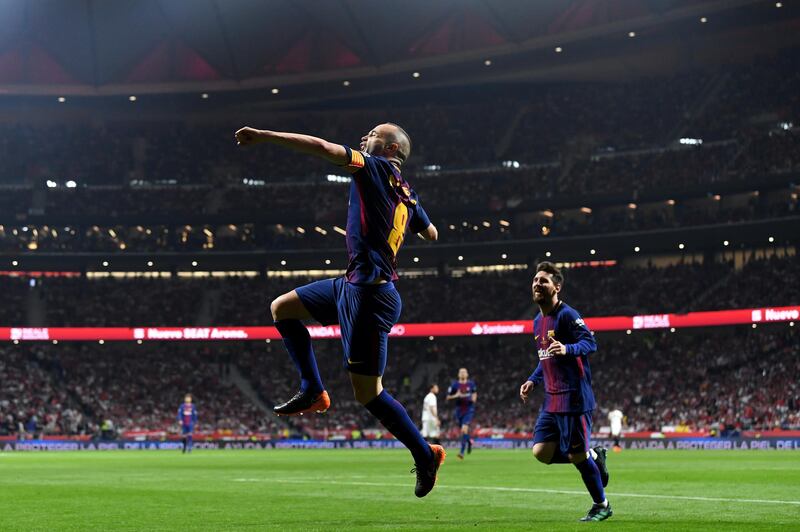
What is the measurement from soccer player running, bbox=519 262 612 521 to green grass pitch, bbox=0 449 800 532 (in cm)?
69

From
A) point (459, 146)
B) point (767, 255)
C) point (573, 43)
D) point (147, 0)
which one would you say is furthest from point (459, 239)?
point (147, 0)

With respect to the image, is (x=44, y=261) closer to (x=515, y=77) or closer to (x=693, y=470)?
(x=515, y=77)

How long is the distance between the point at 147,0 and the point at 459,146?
24.0m

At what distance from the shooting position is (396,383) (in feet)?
228

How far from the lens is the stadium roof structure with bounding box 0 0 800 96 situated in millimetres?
63125

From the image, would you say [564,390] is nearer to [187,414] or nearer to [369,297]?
[369,297]

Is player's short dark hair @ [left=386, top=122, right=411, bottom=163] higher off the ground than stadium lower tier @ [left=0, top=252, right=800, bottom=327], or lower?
lower

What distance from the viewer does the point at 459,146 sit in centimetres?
7762

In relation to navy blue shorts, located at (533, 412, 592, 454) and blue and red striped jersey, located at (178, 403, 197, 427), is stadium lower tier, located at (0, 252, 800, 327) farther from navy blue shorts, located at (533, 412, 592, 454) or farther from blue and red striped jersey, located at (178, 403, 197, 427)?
navy blue shorts, located at (533, 412, 592, 454)

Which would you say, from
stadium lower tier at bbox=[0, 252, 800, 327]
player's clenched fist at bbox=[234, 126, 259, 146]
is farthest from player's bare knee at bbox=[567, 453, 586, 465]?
stadium lower tier at bbox=[0, 252, 800, 327]

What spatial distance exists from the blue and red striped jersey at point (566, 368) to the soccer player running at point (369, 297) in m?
3.06

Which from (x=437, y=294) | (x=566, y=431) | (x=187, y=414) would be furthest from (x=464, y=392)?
(x=437, y=294)

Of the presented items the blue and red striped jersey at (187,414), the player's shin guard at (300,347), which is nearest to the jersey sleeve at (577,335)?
the player's shin guard at (300,347)

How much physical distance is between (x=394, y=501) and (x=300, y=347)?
571cm
